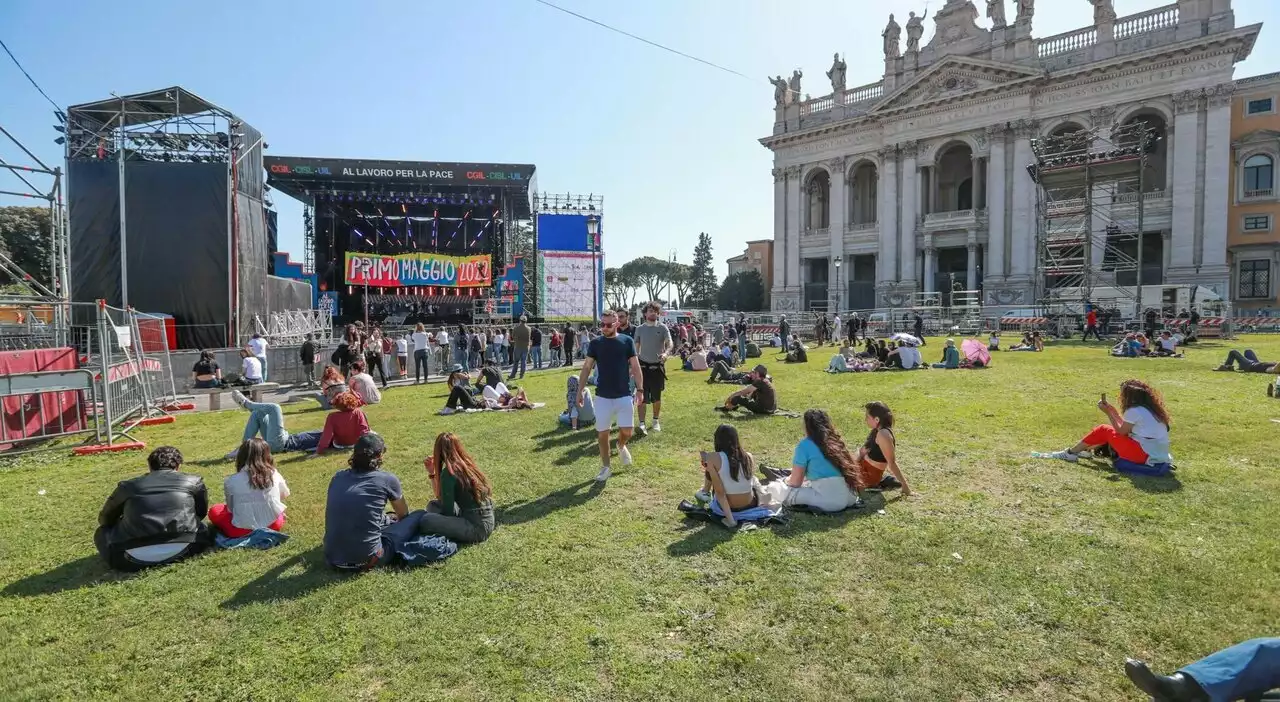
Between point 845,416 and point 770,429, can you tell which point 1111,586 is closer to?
point 770,429

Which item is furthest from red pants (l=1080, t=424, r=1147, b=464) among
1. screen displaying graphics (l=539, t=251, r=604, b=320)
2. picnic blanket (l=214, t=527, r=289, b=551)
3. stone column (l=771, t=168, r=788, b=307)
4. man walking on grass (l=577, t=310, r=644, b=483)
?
stone column (l=771, t=168, r=788, b=307)

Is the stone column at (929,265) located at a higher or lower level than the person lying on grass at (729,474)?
higher

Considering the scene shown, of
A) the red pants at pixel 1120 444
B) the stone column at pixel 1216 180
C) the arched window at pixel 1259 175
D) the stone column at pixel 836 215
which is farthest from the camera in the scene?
the stone column at pixel 836 215

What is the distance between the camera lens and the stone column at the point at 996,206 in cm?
4072

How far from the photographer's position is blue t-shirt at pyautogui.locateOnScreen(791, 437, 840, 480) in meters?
5.73

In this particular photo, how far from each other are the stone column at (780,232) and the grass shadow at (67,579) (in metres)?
49.6

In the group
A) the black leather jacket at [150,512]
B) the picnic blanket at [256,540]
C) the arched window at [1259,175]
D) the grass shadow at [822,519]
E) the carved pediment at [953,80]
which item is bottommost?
the picnic blanket at [256,540]

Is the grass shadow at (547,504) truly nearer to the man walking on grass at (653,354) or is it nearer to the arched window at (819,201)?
the man walking on grass at (653,354)

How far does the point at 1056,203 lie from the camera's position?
3316cm

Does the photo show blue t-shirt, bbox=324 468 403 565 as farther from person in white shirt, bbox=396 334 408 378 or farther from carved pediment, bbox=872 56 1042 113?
carved pediment, bbox=872 56 1042 113

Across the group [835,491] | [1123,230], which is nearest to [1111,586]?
[835,491]

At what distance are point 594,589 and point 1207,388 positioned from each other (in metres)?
13.6

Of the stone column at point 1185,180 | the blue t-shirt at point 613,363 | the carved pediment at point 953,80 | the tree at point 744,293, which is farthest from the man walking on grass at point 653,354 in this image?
the tree at point 744,293

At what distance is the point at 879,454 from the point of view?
6414 mm
